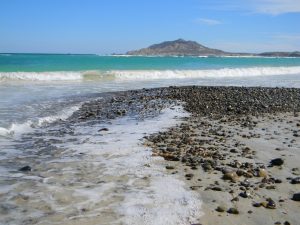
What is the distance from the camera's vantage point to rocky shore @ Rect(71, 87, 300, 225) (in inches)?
184

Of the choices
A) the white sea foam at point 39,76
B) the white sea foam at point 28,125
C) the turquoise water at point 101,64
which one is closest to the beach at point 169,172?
the white sea foam at point 28,125

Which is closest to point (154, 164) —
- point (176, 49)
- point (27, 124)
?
point (27, 124)

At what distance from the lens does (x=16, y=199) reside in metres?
4.88

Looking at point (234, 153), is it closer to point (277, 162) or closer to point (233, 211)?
point (277, 162)

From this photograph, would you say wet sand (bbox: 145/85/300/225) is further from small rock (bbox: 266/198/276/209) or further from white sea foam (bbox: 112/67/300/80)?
white sea foam (bbox: 112/67/300/80)

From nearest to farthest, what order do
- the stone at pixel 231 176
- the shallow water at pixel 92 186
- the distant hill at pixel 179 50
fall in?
the shallow water at pixel 92 186 → the stone at pixel 231 176 → the distant hill at pixel 179 50

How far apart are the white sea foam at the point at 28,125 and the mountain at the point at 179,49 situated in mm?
165947

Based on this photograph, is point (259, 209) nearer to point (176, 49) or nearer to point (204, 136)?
point (204, 136)

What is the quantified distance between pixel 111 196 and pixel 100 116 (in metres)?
6.74

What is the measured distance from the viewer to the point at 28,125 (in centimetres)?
1004

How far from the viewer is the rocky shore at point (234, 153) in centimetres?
468

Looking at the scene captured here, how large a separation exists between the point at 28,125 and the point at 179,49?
176439 mm

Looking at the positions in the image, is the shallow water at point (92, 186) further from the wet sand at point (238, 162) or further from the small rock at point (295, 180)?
the small rock at point (295, 180)

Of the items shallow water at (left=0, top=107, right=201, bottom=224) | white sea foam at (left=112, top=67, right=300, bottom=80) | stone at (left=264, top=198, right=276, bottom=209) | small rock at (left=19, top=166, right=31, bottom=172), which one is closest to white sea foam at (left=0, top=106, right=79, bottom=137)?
shallow water at (left=0, top=107, right=201, bottom=224)
